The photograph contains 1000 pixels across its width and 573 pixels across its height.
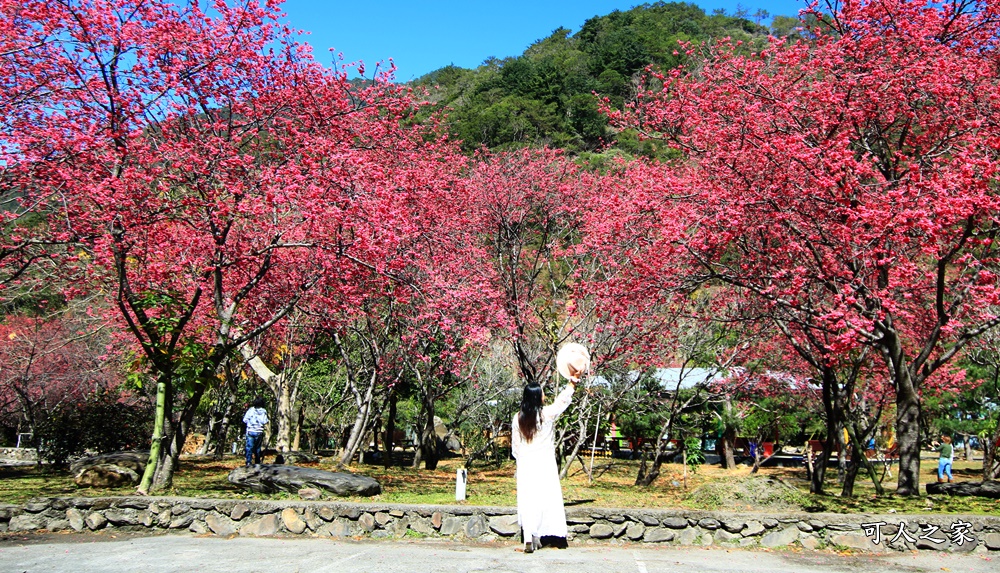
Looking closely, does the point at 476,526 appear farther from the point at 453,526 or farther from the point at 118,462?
the point at 118,462

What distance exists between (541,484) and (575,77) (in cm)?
6754


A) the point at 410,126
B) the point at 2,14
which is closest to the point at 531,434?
the point at 2,14

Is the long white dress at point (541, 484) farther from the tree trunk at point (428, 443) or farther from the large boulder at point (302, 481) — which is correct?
the tree trunk at point (428, 443)

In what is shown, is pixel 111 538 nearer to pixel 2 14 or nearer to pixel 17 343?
pixel 2 14

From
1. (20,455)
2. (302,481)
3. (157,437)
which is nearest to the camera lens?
(157,437)

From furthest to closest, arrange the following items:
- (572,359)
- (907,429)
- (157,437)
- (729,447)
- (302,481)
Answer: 1. (729,447)
2. (907,429)
3. (302,481)
4. (157,437)
5. (572,359)

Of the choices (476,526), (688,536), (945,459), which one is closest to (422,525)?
(476,526)

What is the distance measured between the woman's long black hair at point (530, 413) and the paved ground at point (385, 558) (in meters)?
2.11

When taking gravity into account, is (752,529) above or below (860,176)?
below

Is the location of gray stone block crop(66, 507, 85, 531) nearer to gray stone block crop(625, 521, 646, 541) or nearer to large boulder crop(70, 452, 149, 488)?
large boulder crop(70, 452, 149, 488)

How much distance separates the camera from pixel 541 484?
509cm

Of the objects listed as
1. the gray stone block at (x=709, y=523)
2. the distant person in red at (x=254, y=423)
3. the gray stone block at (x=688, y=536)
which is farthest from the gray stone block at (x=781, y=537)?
the distant person in red at (x=254, y=423)

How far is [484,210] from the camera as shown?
50.9 ft

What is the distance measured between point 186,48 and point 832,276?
10.0 m
